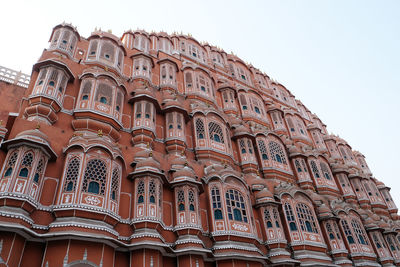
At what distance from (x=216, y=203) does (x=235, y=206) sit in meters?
1.18

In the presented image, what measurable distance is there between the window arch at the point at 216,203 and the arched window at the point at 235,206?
50 centimetres

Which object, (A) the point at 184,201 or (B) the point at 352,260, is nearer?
(A) the point at 184,201

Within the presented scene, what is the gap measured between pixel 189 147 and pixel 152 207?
7.50m

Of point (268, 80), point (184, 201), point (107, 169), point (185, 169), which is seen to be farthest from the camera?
point (268, 80)

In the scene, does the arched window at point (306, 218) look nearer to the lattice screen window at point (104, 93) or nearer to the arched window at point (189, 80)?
the arched window at point (189, 80)

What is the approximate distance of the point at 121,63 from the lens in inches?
933

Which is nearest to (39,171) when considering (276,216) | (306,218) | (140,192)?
(140,192)

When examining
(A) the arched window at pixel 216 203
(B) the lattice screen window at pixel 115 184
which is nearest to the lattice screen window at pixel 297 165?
(A) the arched window at pixel 216 203

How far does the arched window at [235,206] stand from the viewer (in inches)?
667

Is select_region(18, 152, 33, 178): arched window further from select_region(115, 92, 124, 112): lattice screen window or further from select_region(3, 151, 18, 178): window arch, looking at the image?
select_region(115, 92, 124, 112): lattice screen window

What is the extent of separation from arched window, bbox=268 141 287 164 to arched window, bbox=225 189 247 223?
8.37 metres

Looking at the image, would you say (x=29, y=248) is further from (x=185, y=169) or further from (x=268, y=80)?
(x=268, y=80)

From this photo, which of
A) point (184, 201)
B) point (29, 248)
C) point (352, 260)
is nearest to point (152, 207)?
point (184, 201)

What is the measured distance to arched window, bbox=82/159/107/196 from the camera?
13.3 meters
